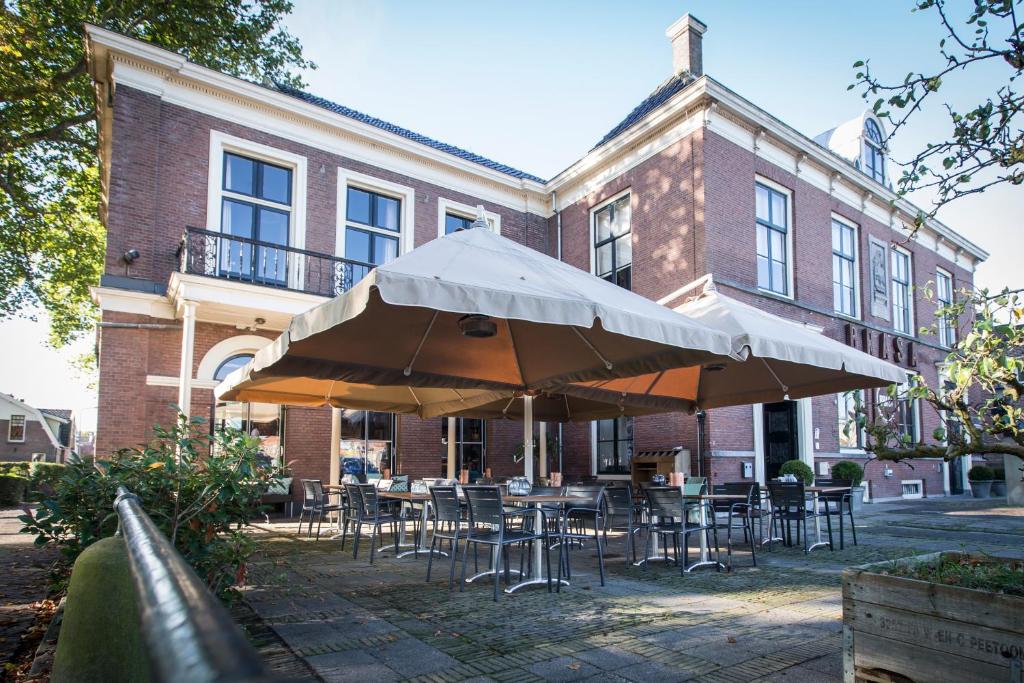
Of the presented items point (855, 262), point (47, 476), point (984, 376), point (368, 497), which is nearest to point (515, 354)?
point (368, 497)

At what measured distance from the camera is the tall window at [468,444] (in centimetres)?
1467

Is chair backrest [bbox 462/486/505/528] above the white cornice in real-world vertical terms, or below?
below

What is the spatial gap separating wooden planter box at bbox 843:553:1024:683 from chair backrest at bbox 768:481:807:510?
476 cm

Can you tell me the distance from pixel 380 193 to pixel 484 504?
10.4 meters

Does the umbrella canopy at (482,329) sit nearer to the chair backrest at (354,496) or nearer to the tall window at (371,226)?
the chair backrest at (354,496)

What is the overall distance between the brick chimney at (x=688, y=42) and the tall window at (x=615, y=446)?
7.91 metres

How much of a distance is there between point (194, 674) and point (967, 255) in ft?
84.9

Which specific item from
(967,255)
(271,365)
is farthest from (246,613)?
(967,255)

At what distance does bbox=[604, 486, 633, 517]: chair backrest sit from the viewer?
23.9ft

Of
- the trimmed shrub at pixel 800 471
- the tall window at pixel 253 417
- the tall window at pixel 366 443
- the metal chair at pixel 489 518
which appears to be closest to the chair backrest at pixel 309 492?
the tall window at pixel 253 417

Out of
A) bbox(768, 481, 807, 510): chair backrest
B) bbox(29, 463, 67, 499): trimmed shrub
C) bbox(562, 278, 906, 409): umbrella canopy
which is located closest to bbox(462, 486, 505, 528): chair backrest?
bbox(562, 278, 906, 409): umbrella canopy

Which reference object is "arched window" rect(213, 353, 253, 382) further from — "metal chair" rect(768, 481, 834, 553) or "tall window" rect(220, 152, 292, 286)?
"metal chair" rect(768, 481, 834, 553)

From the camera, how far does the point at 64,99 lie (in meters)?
17.1

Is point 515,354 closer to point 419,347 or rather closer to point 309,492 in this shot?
point 419,347
